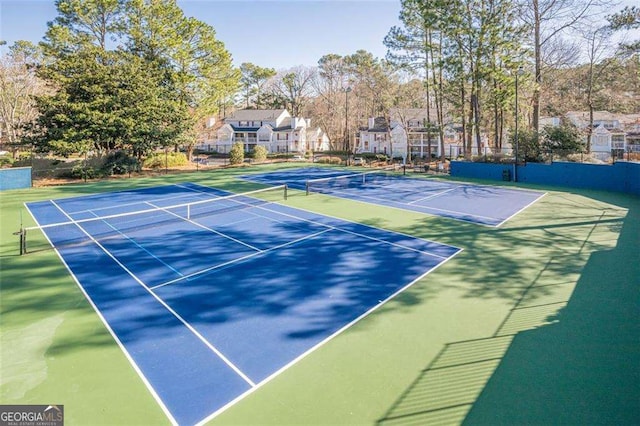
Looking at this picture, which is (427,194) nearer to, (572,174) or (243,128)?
(572,174)

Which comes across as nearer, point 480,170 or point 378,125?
point 480,170

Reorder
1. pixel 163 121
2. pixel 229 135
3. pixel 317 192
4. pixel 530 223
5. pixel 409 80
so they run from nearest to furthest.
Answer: pixel 530 223 → pixel 317 192 → pixel 163 121 → pixel 409 80 → pixel 229 135

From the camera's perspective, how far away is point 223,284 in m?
8.99

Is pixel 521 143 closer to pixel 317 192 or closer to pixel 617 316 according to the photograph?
pixel 317 192

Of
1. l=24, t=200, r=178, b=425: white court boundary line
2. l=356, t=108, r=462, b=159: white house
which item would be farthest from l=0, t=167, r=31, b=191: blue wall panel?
l=356, t=108, r=462, b=159: white house

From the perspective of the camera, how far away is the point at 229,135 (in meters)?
63.9

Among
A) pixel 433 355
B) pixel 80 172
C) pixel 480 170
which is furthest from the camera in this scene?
pixel 480 170

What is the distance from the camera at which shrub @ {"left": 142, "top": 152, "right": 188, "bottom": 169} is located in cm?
3352

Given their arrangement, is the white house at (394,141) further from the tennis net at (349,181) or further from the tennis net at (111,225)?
the tennis net at (111,225)

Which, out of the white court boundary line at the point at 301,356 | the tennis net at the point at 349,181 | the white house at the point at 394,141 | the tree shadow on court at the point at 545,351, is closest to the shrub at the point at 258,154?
the tennis net at the point at 349,181

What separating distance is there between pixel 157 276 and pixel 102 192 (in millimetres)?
15918

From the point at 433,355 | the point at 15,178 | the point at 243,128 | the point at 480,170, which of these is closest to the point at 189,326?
the point at 433,355

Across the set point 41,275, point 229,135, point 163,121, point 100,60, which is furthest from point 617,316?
point 229,135

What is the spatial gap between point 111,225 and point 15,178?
1507cm
